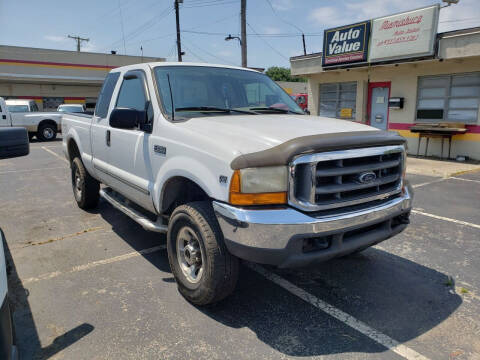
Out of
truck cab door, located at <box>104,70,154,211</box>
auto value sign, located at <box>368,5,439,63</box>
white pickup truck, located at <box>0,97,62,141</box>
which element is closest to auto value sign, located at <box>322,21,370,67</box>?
auto value sign, located at <box>368,5,439,63</box>

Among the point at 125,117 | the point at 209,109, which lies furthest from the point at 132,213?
the point at 209,109

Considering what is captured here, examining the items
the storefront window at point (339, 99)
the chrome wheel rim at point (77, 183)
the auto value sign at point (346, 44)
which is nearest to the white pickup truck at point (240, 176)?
the chrome wheel rim at point (77, 183)

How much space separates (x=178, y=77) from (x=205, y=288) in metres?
2.14

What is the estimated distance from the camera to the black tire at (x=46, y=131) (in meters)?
17.7

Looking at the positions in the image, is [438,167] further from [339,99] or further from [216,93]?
[216,93]

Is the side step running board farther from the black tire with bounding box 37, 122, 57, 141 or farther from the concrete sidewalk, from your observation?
the black tire with bounding box 37, 122, 57, 141

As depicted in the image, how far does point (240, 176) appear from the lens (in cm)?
252

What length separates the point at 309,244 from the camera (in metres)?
2.62

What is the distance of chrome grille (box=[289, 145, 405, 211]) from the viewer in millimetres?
2555

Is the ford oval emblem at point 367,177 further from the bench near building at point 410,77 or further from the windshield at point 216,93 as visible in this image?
the bench near building at point 410,77

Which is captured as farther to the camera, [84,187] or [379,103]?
[379,103]

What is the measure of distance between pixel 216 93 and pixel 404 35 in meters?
10.1

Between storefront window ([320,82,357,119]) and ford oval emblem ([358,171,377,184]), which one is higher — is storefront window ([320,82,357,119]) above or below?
above

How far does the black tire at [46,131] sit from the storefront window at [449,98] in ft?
52.9
